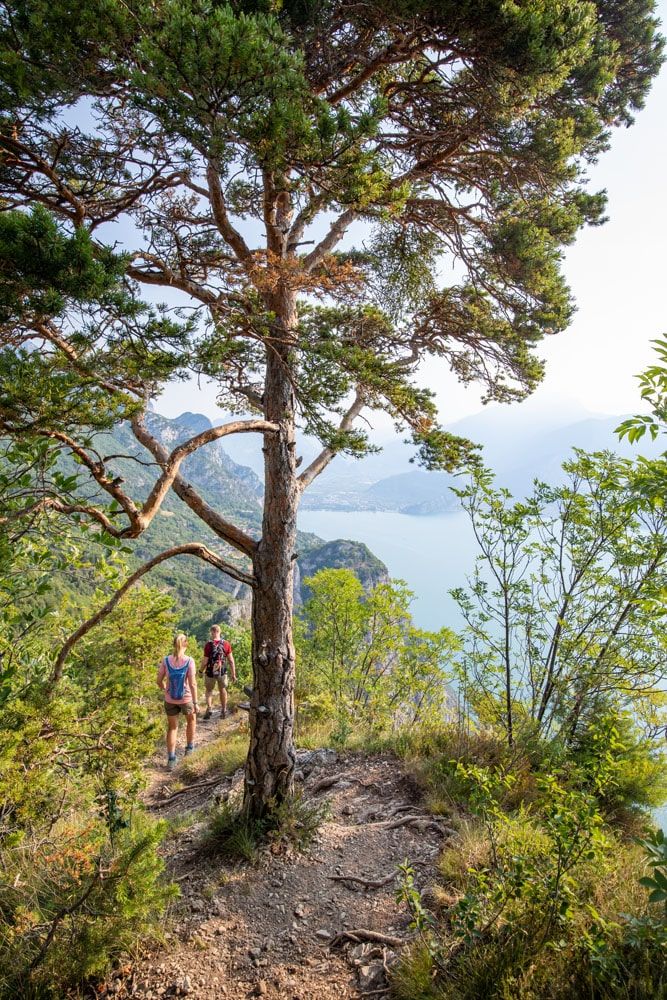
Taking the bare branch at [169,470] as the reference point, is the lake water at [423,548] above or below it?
below

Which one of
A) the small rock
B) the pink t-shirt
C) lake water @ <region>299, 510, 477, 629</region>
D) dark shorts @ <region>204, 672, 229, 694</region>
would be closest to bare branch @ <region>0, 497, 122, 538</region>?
the small rock

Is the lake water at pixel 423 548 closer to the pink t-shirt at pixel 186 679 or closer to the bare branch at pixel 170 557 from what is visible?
the pink t-shirt at pixel 186 679

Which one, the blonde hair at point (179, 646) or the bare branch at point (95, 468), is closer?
the bare branch at point (95, 468)

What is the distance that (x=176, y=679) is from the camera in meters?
6.50

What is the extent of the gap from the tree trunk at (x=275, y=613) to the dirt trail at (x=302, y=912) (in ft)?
1.94

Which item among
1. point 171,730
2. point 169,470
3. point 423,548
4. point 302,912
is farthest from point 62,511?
point 423,548

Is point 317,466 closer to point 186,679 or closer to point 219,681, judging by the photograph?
point 186,679

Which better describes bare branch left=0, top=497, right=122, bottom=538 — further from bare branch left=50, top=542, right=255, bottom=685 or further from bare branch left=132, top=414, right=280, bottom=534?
bare branch left=50, top=542, right=255, bottom=685

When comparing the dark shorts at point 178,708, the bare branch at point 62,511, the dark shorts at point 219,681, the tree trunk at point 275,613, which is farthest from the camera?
the dark shorts at point 219,681

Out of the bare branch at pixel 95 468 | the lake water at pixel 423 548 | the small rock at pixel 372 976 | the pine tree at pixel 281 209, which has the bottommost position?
the lake water at pixel 423 548

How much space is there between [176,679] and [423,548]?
12579cm

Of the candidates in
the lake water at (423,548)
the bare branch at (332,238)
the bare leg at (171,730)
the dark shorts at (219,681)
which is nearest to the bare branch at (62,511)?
the bare branch at (332,238)

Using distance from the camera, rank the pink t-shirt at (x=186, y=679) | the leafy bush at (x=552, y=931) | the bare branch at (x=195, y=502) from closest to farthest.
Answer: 1. the leafy bush at (x=552, y=931)
2. the bare branch at (x=195, y=502)
3. the pink t-shirt at (x=186, y=679)

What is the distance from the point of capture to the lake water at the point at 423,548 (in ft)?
262
